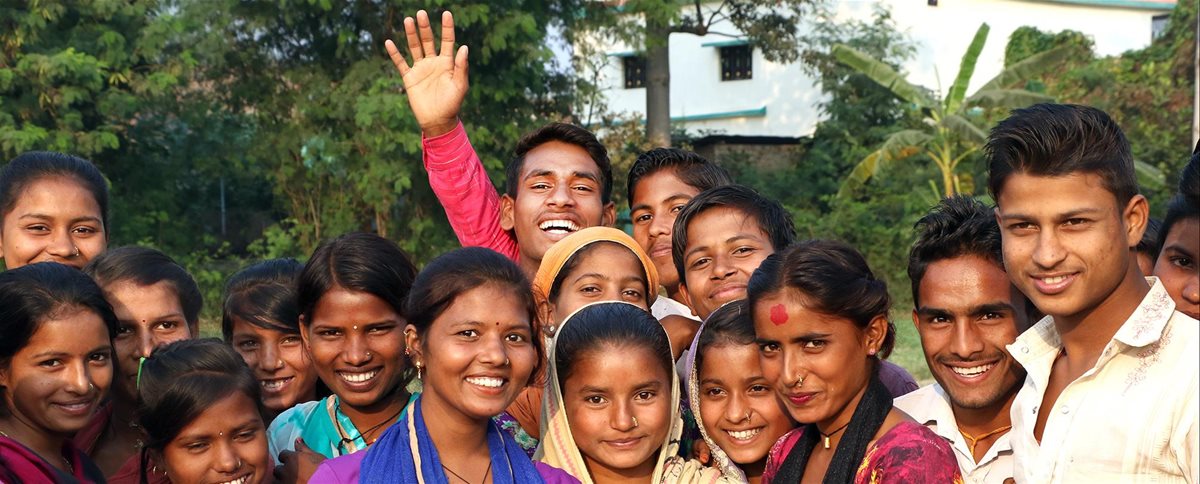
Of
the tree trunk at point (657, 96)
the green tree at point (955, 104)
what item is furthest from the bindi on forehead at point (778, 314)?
the tree trunk at point (657, 96)

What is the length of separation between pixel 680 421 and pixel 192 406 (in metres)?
1.37

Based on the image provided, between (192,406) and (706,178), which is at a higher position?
(706,178)

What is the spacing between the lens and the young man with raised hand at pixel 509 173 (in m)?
4.35

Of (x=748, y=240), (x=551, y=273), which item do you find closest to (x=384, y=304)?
(x=551, y=273)

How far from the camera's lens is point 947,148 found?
18297 mm

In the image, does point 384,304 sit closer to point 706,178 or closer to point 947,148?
point 706,178

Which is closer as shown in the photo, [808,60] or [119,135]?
[119,135]

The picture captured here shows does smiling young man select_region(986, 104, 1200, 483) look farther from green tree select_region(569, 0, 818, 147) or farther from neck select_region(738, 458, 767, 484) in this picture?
green tree select_region(569, 0, 818, 147)

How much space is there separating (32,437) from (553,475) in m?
1.46

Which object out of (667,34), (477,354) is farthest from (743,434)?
(667,34)

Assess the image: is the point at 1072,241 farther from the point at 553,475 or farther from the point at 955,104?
the point at 955,104

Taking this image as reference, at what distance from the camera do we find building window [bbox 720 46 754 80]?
27.8 m

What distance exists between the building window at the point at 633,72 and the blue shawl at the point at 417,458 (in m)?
25.3

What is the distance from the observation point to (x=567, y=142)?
14.9ft
